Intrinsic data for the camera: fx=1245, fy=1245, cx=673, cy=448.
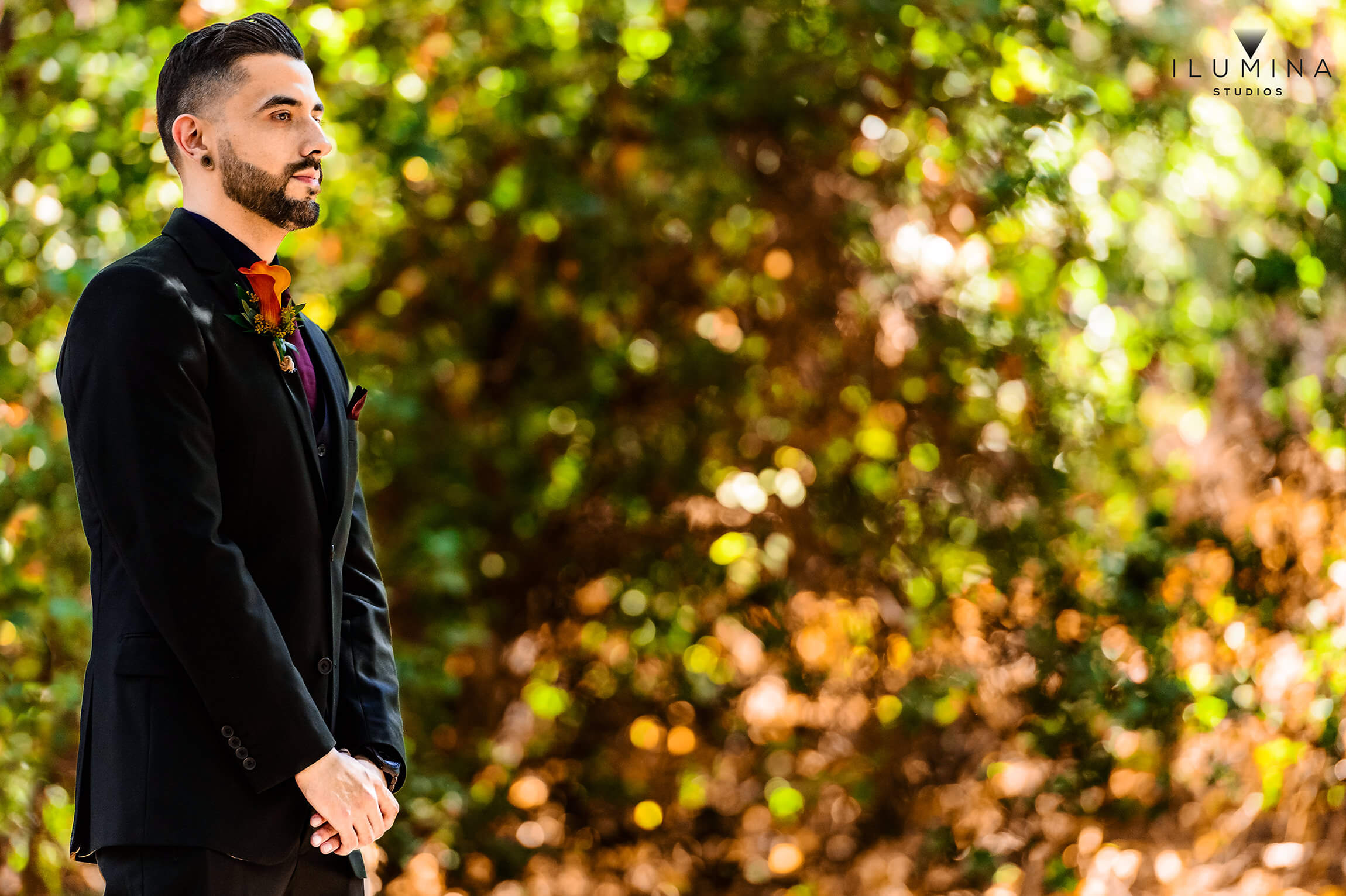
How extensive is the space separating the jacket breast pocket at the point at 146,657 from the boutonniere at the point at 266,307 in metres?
0.33

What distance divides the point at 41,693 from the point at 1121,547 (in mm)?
2682

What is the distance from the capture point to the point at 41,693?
2.69 metres

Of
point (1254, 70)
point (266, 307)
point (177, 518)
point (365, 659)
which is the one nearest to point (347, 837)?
point (365, 659)

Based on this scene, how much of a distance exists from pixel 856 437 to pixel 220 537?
2459 millimetres

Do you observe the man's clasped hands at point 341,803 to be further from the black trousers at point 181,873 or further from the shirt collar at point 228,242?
the shirt collar at point 228,242

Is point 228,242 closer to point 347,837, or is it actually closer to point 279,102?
point 279,102

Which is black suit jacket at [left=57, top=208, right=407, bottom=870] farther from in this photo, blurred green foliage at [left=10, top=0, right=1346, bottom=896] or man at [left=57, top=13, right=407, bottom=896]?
blurred green foliage at [left=10, top=0, right=1346, bottom=896]

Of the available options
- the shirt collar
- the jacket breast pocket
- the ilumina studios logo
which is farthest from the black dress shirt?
the ilumina studios logo

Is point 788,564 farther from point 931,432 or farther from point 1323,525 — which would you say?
point 1323,525

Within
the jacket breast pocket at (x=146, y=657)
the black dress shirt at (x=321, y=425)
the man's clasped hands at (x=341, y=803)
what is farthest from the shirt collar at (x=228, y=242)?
the man's clasped hands at (x=341, y=803)

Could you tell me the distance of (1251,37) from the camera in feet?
11.3

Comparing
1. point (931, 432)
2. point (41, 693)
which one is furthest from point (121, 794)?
point (931, 432)

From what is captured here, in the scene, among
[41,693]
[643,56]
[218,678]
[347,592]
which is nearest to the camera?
[218,678]

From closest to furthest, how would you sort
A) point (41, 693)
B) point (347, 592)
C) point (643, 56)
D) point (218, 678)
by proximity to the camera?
1. point (218, 678)
2. point (347, 592)
3. point (41, 693)
4. point (643, 56)
